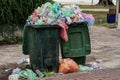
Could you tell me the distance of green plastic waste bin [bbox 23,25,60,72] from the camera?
816 cm

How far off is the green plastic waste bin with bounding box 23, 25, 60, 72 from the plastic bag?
11cm

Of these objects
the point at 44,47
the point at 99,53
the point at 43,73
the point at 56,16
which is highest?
the point at 56,16

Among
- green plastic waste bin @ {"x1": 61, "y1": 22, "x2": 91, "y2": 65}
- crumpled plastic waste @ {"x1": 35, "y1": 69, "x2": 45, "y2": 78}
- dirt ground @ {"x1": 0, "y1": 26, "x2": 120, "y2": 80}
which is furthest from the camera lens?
dirt ground @ {"x1": 0, "y1": 26, "x2": 120, "y2": 80}

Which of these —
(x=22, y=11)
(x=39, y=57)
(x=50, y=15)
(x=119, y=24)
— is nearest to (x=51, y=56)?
(x=39, y=57)

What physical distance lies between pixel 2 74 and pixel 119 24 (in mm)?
11291

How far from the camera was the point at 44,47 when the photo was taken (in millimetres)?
8211


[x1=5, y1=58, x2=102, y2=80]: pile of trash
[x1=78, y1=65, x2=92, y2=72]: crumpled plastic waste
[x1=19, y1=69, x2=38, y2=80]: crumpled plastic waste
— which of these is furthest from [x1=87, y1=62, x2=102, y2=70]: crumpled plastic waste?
[x1=19, y1=69, x2=38, y2=80]: crumpled plastic waste

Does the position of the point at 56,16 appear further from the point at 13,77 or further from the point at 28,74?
the point at 13,77

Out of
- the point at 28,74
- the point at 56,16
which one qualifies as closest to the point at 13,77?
the point at 28,74

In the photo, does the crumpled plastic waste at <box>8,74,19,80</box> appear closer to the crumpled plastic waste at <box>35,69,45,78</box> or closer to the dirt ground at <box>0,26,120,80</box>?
the crumpled plastic waste at <box>35,69,45,78</box>

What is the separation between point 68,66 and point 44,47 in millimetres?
652

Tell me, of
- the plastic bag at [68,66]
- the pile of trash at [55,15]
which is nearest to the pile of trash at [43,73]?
the plastic bag at [68,66]

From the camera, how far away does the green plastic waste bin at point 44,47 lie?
26.8 feet

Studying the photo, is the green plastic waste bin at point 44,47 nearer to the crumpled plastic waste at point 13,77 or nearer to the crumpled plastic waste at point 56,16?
the crumpled plastic waste at point 56,16
